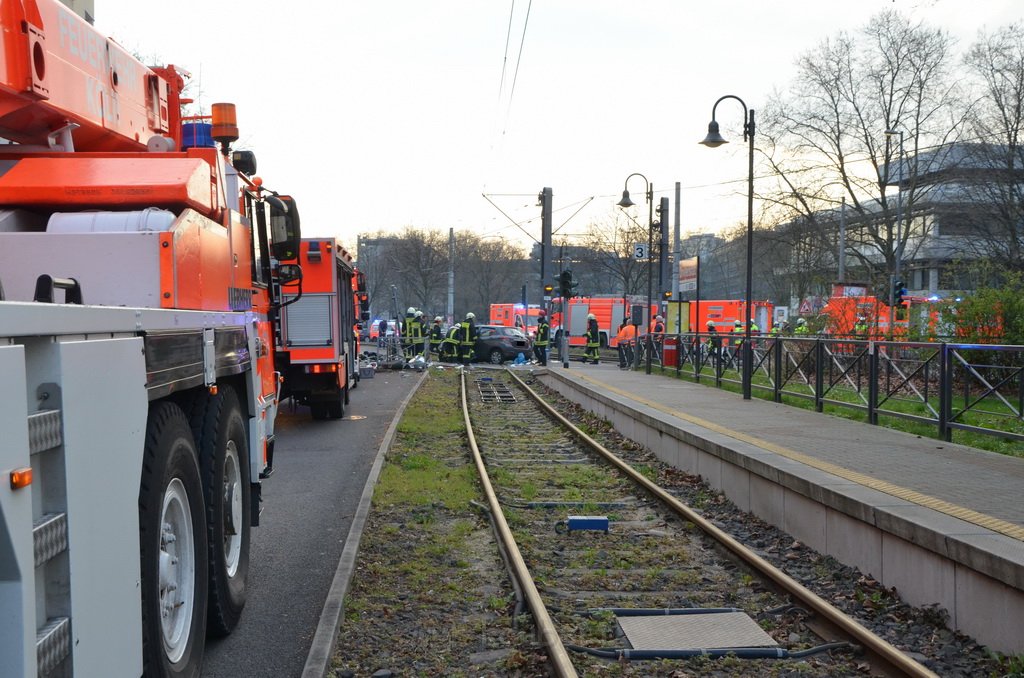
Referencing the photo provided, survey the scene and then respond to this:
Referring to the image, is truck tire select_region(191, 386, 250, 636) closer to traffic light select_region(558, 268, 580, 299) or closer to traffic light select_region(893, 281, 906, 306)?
traffic light select_region(558, 268, 580, 299)

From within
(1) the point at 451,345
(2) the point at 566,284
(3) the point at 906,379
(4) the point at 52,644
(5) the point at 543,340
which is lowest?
(1) the point at 451,345

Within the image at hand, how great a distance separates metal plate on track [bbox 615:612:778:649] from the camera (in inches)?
215

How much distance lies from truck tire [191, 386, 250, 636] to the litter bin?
1929cm

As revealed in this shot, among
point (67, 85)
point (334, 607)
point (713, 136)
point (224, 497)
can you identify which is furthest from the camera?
point (713, 136)

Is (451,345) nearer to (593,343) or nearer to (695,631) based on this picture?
(593,343)

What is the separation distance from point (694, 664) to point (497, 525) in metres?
3.36

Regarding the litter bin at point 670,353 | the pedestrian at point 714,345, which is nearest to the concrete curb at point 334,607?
the pedestrian at point 714,345

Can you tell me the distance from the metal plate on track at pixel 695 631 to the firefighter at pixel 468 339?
102 ft

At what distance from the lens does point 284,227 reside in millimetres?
7000

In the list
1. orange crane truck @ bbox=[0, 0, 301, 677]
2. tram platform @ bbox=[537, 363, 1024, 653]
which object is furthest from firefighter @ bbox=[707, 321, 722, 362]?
orange crane truck @ bbox=[0, 0, 301, 677]

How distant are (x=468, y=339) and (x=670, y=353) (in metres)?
13.8

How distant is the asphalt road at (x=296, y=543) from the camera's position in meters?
5.30

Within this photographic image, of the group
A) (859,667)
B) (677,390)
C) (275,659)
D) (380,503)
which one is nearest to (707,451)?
(380,503)

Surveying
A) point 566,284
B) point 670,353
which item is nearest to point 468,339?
point 566,284
